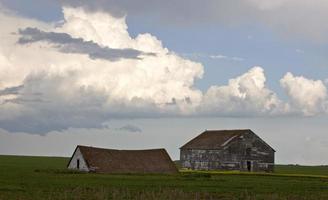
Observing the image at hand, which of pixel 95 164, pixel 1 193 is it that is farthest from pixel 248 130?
pixel 1 193

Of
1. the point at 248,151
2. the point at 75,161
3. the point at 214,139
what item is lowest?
the point at 75,161

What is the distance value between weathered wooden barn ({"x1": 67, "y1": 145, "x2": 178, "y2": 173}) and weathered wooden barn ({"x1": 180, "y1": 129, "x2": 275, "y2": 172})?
11634mm

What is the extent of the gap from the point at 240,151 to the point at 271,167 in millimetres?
→ 6587

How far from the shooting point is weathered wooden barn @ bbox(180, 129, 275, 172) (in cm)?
9862

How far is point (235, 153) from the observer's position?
98.9m

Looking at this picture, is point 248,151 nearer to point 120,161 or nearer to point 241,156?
point 241,156

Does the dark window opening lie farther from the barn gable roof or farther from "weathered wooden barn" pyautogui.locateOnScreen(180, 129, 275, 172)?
the barn gable roof

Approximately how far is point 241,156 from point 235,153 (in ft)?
3.43

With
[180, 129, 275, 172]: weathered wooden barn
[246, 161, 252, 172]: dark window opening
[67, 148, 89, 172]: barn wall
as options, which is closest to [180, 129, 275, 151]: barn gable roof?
[180, 129, 275, 172]: weathered wooden barn

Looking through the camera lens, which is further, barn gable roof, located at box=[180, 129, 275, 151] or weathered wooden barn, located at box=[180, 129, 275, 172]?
barn gable roof, located at box=[180, 129, 275, 151]

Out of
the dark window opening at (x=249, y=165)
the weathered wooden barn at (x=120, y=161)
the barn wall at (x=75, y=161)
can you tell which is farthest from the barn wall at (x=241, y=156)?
the barn wall at (x=75, y=161)

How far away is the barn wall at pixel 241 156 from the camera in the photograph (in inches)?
3880

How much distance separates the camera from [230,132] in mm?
102625

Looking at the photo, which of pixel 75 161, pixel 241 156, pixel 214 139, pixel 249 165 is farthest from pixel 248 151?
pixel 75 161
